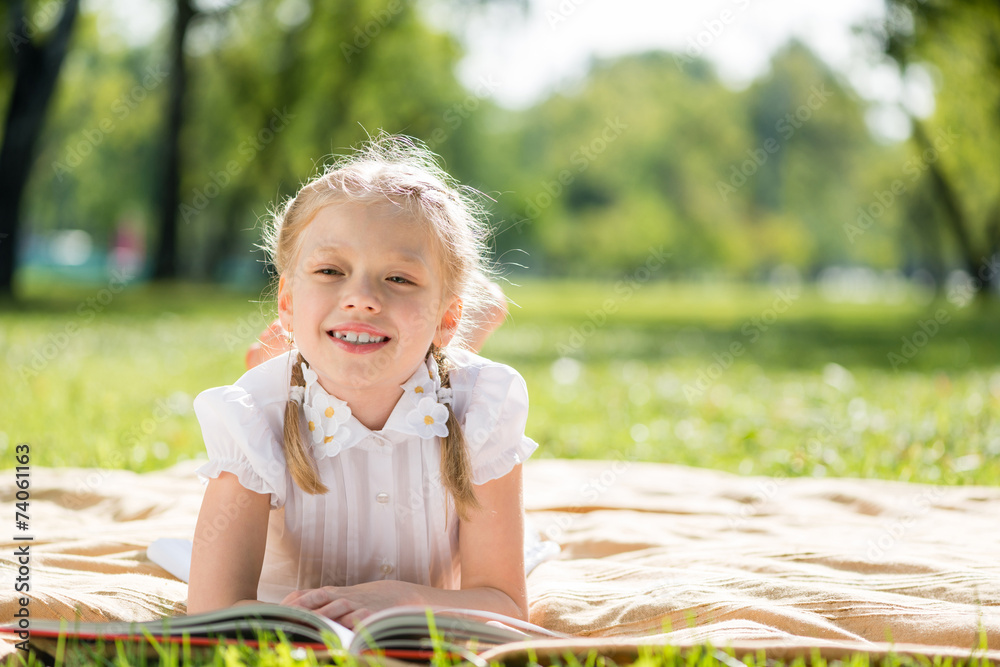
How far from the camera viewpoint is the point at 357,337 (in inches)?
87.5

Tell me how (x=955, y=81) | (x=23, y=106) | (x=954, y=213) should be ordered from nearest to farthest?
(x=23, y=106), (x=955, y=81), (x=954, y=213)

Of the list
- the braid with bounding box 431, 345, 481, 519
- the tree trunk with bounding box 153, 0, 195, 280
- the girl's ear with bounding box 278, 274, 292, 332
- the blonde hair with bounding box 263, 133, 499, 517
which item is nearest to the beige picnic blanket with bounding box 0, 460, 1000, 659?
the braid with bounding box 431, 345, 481, 519

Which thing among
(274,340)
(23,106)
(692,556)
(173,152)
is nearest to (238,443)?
(274,340)

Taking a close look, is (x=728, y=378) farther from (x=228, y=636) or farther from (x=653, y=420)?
(x=228, y=636)

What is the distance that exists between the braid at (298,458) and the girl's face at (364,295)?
134 mm

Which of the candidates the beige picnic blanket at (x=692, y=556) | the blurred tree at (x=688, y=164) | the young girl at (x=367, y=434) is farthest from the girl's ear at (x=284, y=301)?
the blurred tree at (x=688, y=164)

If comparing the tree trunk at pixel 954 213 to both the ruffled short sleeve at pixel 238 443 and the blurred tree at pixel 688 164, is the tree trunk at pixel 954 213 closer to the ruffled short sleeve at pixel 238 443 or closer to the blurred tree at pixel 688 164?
the blurred tree at pixel 688 164

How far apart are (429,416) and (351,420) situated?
0.19 metres

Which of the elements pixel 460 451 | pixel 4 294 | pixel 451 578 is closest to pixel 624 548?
pixel 451 578

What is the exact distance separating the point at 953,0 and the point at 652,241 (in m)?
25.7

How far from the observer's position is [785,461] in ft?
15.7

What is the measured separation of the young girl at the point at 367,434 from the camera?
218cm

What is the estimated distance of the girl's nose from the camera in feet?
7.10

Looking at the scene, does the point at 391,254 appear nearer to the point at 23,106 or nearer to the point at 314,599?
the point at 314,599
